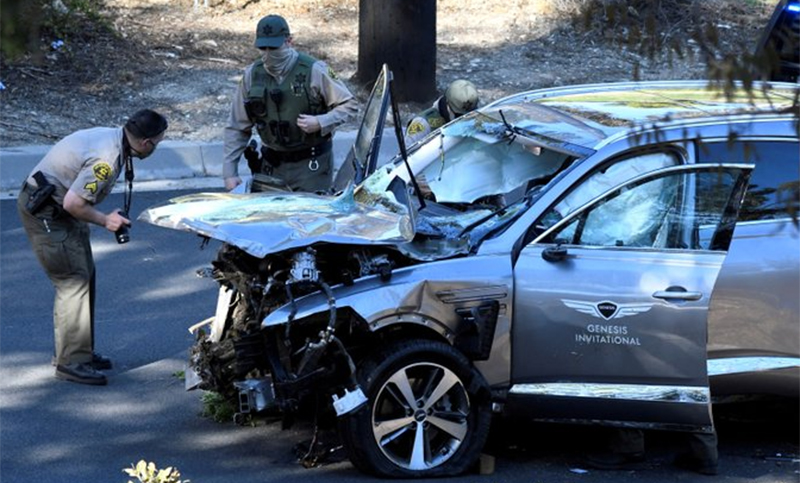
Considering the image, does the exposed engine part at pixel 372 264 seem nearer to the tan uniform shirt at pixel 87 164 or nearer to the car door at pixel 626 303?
the car door at pixel 626 303

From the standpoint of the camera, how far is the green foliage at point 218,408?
6.63m

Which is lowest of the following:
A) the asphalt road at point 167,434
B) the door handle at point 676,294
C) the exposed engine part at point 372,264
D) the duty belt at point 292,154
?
the asphalt road at point 167,434

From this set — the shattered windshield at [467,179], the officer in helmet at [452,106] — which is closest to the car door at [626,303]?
the shattered windshield at [467,179]

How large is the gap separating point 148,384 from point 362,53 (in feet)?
23.6

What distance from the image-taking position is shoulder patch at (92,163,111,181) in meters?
6.88

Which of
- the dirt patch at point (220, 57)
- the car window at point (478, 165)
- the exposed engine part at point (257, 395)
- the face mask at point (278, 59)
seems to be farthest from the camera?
the dirt patch at point (220, 57)

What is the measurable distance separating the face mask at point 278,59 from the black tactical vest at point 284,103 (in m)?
0.04

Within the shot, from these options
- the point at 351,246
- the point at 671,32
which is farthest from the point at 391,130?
the point at 671,32

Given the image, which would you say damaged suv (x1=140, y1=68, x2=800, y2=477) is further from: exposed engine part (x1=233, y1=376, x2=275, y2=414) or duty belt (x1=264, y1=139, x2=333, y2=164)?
duty belt (x1=264, y1=139, x2=333, y2=164)

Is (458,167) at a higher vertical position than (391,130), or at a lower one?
higher

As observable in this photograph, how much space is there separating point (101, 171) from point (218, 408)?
1.40 metres

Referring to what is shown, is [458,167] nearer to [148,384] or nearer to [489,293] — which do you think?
[489,293]

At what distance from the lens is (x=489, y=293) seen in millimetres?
5613

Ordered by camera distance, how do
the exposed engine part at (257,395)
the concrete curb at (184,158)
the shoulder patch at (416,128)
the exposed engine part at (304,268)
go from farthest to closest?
1. the concrete curb at (184,158)
2. the shoulder patch at (416,128)
3. the exposed engine part at (257,395)
4. the exposed engine part at (304,268)
